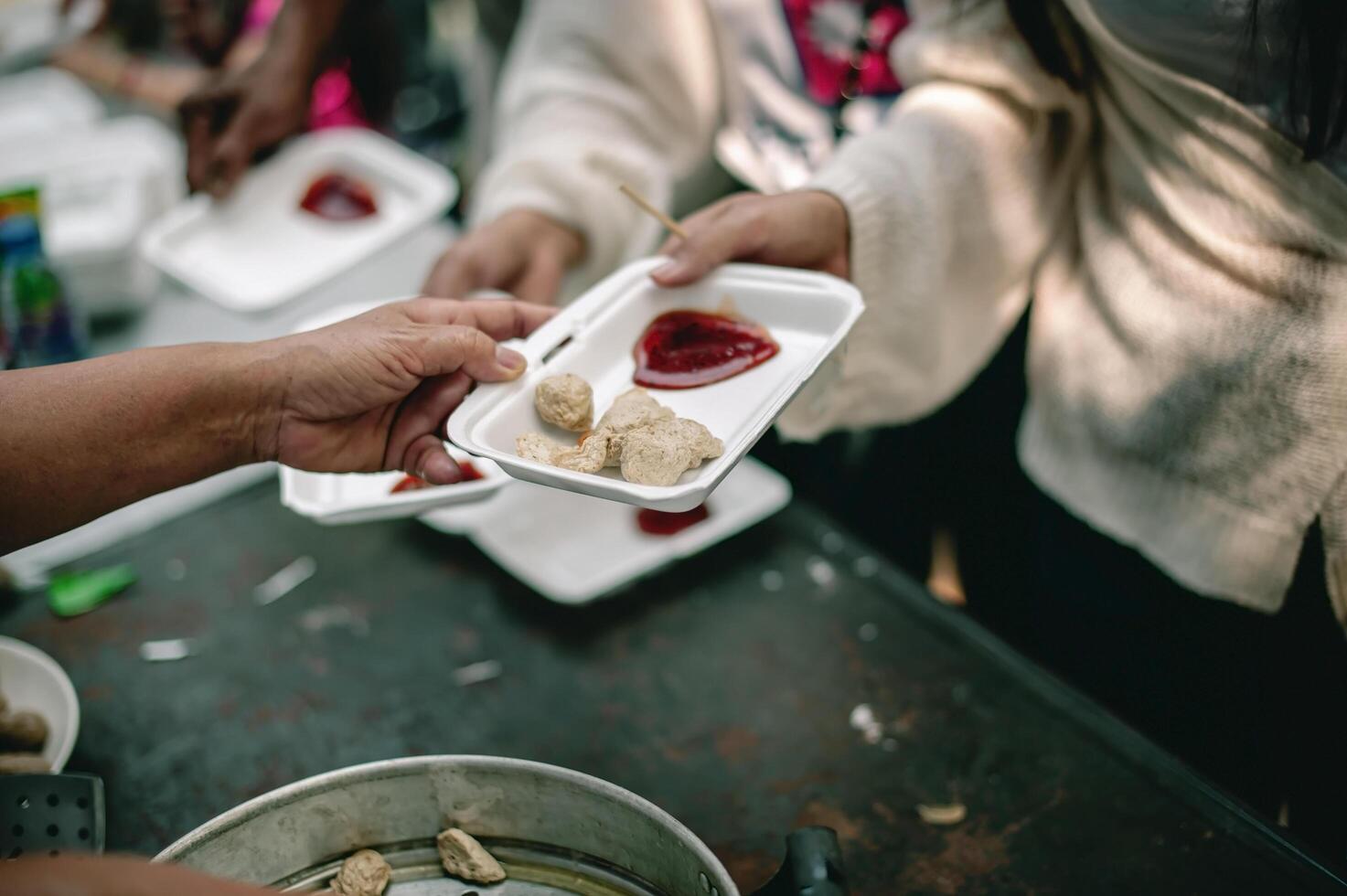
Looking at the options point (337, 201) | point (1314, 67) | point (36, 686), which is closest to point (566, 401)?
point (36, 686)

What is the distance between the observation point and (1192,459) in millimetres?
1218

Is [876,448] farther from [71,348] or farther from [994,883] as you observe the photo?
[71,348]

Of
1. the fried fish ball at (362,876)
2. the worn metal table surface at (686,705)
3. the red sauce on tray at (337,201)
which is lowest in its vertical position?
the worn metal table surface at (686,705)

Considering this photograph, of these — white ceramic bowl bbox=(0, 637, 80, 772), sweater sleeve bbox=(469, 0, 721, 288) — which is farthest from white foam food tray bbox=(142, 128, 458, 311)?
white ceramic bowl bbox=(0, 637, 80, 772)

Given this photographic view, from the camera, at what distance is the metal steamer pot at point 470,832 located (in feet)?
2.60

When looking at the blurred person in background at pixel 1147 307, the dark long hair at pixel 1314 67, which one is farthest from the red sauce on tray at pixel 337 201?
the dark long hair at pixel 1314 67

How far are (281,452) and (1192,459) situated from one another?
1132 millimetres

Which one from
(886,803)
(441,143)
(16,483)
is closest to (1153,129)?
(886,803)

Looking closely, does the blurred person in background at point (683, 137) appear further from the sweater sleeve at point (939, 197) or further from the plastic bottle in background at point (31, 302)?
the plastic bottle in background at point (31, 302)

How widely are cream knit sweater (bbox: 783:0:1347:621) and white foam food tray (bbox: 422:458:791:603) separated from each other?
0.20 meters

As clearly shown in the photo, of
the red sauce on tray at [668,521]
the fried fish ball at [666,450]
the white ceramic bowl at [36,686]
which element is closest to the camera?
the fried fish ball at [666,450]

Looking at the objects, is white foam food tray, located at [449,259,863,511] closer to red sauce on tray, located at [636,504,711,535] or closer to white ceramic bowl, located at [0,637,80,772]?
red sauce on tray, located at [636,504,711,535]

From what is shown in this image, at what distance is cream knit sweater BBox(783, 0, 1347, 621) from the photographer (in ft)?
3.62

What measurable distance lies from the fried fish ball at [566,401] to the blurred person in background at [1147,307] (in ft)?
0.69
